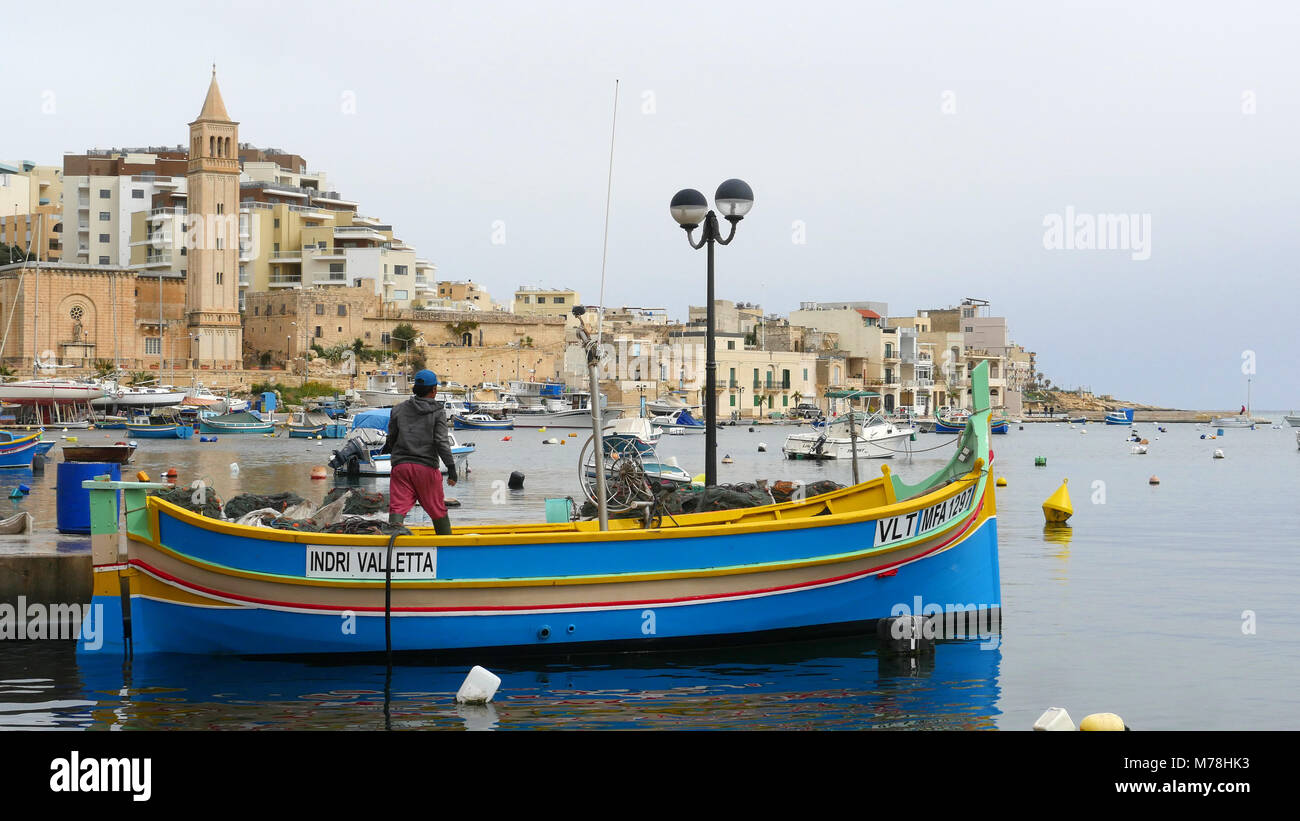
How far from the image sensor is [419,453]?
10.5m

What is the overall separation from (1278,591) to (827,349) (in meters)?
93.0

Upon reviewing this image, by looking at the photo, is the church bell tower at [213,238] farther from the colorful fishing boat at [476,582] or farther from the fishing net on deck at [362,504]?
the colorful fishing boat at [476,582]

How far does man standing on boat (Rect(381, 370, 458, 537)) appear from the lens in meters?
10.4

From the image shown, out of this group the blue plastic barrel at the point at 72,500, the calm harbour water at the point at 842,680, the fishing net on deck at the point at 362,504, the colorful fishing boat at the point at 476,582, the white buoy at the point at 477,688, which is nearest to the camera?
the calm harbour water at the point at 842,680

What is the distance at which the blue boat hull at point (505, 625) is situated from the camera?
34.1 feet

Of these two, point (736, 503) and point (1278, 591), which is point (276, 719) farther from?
point (1278, 591)

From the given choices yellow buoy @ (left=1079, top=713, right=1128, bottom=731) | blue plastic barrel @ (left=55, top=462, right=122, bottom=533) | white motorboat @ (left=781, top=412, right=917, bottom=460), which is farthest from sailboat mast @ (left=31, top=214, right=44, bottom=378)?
yellow buoy @ (left=1079, top=713, right=1128, bottom=731)

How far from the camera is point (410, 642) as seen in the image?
1041 cm

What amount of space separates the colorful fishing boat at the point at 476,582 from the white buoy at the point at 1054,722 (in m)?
2.57

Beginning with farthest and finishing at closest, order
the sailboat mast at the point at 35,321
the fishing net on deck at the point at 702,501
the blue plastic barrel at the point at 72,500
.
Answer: the sailboat mast at the point at 35,321
the blue plastic barrel at the point at 72,500
the fishing net on deck at the point at 702,501

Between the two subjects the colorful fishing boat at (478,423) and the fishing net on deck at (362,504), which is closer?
the fishing net on deck at (362,504)

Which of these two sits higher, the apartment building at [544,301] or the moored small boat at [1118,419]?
the apartment building at [544,301]

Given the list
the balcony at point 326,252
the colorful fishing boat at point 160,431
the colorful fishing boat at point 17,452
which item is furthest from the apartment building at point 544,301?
the colorful fishing boat at point 17,452
